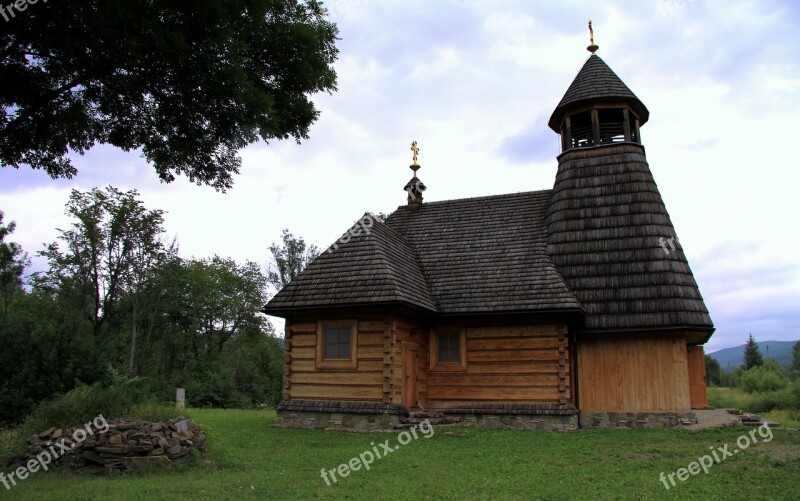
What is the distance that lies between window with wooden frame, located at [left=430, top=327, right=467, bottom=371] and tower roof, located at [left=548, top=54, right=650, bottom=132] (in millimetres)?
8057

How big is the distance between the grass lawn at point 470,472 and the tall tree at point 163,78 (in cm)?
432

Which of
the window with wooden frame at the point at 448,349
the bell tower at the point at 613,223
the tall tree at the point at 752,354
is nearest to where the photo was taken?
the bell tower at the point at 613,223

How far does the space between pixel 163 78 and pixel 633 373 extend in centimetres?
1319

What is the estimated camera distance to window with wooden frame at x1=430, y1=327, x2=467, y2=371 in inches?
637

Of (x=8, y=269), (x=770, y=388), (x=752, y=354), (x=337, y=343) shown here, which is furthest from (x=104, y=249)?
(x=752, y=354)

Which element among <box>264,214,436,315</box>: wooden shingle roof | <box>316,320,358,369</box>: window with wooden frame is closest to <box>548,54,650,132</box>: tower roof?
<box>264,214,436,315</box>: wooden shingle roof

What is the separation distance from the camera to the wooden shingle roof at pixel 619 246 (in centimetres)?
1498

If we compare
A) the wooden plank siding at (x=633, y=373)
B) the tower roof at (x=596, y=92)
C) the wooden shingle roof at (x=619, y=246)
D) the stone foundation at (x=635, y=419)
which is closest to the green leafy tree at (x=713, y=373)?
the tower roof at (x=596, y=92)

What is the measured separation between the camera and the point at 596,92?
18.1 meters

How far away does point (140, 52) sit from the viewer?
6.60 metres

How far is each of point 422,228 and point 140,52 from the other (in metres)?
13.7

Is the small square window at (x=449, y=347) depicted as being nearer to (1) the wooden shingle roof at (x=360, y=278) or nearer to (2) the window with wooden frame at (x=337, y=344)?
(1) the wooden shingle roof at (x=360, y=278)

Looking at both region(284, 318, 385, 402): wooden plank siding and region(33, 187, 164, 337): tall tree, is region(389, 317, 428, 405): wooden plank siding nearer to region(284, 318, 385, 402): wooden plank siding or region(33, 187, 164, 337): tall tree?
region(284, 318, 385, 402): wooden plank siding

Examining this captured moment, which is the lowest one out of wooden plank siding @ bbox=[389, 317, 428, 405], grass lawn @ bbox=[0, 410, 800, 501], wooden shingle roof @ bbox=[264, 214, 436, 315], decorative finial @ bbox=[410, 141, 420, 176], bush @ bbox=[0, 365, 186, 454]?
grass lawn @ bbox=[0, 410, 800, 501]
